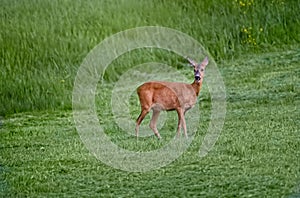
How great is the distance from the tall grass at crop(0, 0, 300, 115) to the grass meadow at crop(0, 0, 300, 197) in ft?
0.05

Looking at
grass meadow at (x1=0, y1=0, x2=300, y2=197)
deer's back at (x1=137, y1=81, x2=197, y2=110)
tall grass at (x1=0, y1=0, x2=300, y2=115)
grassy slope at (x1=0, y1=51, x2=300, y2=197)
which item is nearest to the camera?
grassy slope at (x1=0, y1=51, x2=300, y2=197)

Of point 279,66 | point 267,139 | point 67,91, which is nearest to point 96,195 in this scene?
point 267,139

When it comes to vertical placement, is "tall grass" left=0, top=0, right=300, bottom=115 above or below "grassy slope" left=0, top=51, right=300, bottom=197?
below

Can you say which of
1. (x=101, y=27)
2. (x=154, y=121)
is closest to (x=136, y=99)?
(x=101, y=27)

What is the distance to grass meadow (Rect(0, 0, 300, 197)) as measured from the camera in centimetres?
582

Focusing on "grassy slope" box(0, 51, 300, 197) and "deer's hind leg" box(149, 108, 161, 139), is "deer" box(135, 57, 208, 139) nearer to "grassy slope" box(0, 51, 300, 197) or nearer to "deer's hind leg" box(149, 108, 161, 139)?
"deer's hind leg" box(149, 108, 161, 139)

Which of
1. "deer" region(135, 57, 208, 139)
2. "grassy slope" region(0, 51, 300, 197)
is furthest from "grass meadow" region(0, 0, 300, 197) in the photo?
"deer" region(135, 57, 208, 139)

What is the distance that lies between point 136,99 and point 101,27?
2.30 m

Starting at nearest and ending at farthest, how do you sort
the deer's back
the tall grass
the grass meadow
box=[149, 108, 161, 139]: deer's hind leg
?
1. the grass meadow
2. the deer's back
3. box=[149, 108, 161, 139]: deer's hind leg
4. the tall grass

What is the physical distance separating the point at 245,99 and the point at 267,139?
1.92 metres

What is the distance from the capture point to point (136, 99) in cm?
921

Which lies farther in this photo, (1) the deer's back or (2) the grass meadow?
(1) the deer's back

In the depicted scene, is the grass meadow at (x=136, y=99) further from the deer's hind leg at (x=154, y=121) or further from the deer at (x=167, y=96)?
the deer at (x=167, y=96)

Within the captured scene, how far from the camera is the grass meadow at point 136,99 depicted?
19.1ft
